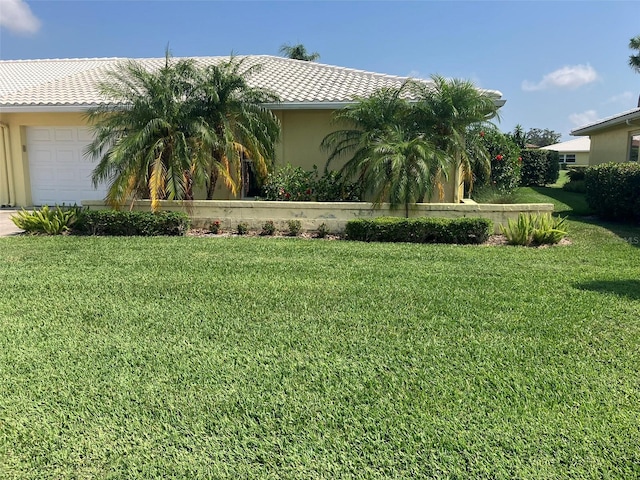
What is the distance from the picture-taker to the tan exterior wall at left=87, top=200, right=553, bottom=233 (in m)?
9.57

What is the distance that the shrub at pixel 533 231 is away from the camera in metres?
8.55

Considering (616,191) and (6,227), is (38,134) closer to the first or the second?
(6,227)

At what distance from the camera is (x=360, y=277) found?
621cm

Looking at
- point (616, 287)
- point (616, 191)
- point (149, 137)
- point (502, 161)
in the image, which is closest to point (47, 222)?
point (149, 137)

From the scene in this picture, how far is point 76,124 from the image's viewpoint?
13.9 m

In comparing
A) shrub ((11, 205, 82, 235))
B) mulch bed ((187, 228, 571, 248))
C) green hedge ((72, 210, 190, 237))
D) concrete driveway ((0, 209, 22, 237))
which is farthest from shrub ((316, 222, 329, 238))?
concrete driveway ((0, 209, 22, 237))

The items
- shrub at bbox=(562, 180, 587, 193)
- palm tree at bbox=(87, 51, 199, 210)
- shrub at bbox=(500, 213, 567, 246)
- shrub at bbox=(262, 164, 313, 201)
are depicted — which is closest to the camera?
shrub at bbox=(500, 213, 567, 246)

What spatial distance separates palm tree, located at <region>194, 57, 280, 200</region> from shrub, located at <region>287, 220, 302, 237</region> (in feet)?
6.04

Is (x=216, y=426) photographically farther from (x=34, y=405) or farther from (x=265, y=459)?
(x=34, y=405)

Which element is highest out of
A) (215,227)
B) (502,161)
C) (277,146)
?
(277,146)

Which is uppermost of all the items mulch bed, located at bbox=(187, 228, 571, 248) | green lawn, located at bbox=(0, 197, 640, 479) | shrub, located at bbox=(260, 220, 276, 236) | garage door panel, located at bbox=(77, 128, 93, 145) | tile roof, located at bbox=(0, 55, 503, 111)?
tile roof, located at bbox=(0, 55, 503, 111)

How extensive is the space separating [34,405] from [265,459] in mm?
1792

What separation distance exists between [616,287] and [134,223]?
28.7ft

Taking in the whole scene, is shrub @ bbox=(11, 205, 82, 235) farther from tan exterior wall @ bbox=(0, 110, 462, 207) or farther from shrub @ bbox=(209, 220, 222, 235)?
tan exterior wall @ bbox=(0, 110, 462, 207)
